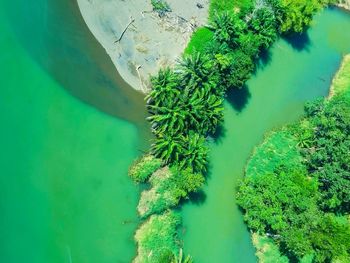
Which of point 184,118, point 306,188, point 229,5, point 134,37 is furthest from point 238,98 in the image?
point 134,37

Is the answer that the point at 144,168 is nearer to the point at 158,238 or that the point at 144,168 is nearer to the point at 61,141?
the point at 158,238

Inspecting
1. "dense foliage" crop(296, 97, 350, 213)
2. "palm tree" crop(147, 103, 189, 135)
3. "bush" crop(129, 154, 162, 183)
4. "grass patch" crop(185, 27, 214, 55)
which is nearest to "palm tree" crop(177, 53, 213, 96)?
"palm tree" crop(147, 103, 189, 135)

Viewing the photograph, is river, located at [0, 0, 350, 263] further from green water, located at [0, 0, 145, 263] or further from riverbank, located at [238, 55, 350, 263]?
riverbank, located at [238, 55, 350, 263]

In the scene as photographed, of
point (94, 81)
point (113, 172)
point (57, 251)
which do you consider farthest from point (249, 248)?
point (94, 81)

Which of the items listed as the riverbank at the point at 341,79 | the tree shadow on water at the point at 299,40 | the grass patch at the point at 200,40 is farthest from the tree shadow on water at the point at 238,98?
the riverbank at the point at 341,79

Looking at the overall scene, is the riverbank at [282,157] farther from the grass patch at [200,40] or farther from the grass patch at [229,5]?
the grass patch at [229,5]
